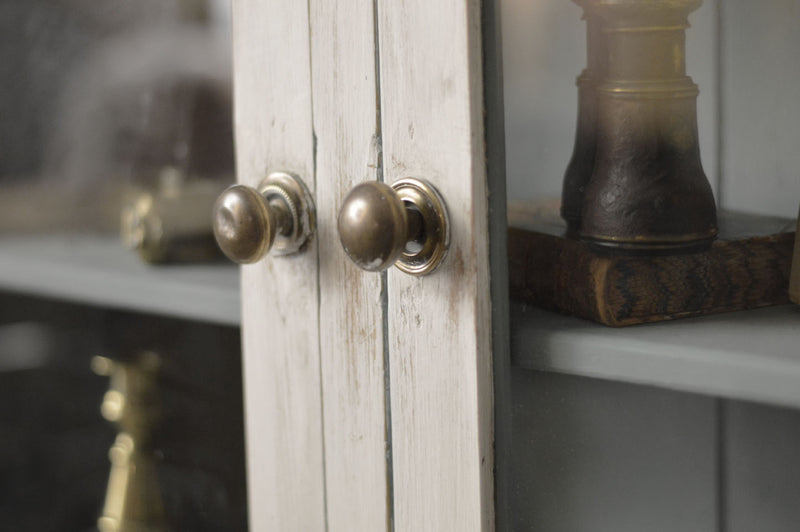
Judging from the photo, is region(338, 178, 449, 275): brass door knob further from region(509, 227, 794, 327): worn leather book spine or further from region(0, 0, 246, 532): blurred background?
region(0, 0, 246, 532): blurred background

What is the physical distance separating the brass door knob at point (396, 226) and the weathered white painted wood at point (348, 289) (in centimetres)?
3

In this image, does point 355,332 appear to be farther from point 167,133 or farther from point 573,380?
point 167,133

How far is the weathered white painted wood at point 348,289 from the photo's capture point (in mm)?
410

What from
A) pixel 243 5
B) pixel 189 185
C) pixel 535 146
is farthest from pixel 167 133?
pixel 535 146

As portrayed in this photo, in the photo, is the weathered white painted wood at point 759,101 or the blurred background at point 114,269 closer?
the weathered white painted wood at point 759,101

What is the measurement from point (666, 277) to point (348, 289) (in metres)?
0.15

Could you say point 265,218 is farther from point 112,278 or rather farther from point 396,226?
point 112,278

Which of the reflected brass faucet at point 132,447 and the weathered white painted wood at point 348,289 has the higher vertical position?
the weathered white painted wood at point 348,289

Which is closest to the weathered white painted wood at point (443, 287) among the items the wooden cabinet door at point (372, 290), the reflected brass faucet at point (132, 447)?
the wooden cabinet door at point (372, 290)

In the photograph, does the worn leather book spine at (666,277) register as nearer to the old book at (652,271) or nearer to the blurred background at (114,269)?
the old book at (652,271)

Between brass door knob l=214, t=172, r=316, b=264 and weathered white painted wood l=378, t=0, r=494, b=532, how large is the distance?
0.20 feet

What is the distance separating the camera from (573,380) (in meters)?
0.39

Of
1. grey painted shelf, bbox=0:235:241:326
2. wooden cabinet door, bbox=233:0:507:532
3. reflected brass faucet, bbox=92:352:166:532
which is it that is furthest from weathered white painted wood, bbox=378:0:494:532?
reflected brass faucet, bbox=92:352:166:532

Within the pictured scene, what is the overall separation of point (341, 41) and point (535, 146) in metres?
0.11
